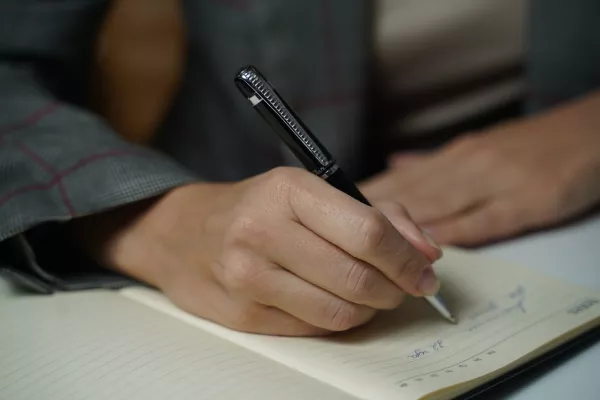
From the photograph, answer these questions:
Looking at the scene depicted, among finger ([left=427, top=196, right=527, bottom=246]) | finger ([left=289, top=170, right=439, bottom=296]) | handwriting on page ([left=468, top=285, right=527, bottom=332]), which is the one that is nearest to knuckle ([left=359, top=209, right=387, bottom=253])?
finger ([left=289, top=170, right=439, bottom=296])

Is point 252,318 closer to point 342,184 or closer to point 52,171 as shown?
point 342,184

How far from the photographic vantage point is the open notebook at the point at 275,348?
0.40 meters

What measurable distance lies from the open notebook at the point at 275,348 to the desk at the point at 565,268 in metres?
0.02

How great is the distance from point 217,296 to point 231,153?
1.58 ft

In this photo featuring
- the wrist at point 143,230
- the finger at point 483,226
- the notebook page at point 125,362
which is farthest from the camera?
the finger at point 483,226

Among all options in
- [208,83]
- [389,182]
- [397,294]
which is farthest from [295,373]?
[208,83]

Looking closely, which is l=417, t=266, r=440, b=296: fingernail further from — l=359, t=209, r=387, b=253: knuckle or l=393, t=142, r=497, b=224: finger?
l=393, t=142, r=497, b=224: finger

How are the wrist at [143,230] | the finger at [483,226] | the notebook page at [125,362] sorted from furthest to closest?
the finger at [483,226] → the wrist at [143,230] → the notebook page at [125,362]

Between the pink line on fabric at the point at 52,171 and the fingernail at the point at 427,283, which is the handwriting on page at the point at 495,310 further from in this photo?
Answer: the pink line on fabric at the point at 52,171

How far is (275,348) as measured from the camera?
1.45 ft

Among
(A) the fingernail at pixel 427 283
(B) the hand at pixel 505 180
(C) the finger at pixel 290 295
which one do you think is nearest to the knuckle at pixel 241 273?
(C) the finger at pixel 290 295

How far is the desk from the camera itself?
41cm

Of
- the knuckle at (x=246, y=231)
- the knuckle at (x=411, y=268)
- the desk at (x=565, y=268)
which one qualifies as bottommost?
the desk at (x=565, y=268)

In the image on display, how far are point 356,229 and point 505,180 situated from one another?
299 millimetres
